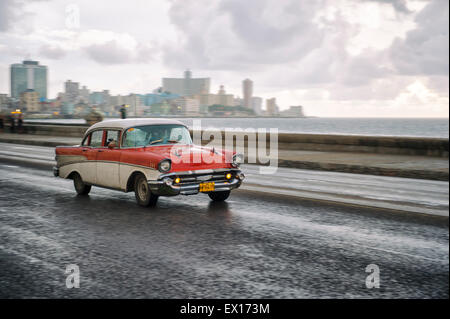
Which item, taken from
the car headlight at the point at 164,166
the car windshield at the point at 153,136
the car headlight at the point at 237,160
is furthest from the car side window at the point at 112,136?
the car headlight at the point at 237,160

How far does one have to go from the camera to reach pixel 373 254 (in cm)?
598

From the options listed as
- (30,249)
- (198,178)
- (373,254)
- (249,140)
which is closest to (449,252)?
(373,254)

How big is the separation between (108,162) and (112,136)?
523mm

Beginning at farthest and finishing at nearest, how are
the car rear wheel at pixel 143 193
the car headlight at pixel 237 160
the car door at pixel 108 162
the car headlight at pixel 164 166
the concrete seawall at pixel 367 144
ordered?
the concrete seawall at pixel 367 144 < the car door at pixel 108 162 < the car headlight at pixel 237 160 < the car rear wheel at pixel 143 193 < the car headlight at pixel 164 166

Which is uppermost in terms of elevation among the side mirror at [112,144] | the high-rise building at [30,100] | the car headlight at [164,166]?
the high-rise building at [30,100]

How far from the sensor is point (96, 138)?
1038cm

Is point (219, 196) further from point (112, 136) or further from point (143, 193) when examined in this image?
point (112, 136)

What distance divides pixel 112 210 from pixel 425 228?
4.98 m

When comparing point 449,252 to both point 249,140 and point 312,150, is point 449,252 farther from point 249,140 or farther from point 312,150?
point 249,140

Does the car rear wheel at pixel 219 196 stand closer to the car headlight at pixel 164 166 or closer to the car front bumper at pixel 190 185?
the car front bumper at pixel 190 185

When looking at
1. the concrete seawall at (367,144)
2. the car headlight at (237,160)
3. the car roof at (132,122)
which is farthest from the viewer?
the concrete seawall at (367,144)

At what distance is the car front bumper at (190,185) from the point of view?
8.65m

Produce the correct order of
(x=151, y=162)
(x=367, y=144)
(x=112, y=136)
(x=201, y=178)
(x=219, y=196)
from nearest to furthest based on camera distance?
(x=151, y=162) < (x=201, y=178) < (x=219, y=196) < (x=112, y=136) < (x=367, y=144)

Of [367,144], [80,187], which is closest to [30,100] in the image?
[367,144]
